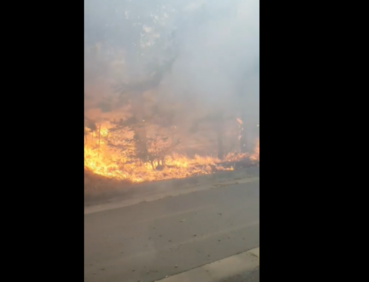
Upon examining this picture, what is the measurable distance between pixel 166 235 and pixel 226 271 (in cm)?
98

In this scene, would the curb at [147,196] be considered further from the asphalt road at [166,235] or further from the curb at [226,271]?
the curb at [226,271]

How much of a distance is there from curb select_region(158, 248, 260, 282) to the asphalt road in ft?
0.28

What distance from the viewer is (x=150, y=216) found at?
365 centimetres

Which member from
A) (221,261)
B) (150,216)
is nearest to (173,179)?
(150,216)

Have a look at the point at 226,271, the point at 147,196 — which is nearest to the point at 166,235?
the point at 226,271

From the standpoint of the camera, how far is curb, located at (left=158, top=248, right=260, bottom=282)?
217 centimetres

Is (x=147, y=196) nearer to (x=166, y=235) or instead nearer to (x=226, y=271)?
(x=166, y=235)

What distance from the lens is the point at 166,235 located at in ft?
10.1

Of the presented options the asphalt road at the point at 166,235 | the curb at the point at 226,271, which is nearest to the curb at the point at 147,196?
the asphalt road at the point at 166,235

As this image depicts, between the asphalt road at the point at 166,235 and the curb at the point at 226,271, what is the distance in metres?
0.09

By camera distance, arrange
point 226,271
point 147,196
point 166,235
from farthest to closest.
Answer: point 147,196 < point 166,235 < point 226,271

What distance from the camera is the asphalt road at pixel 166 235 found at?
241 cm
